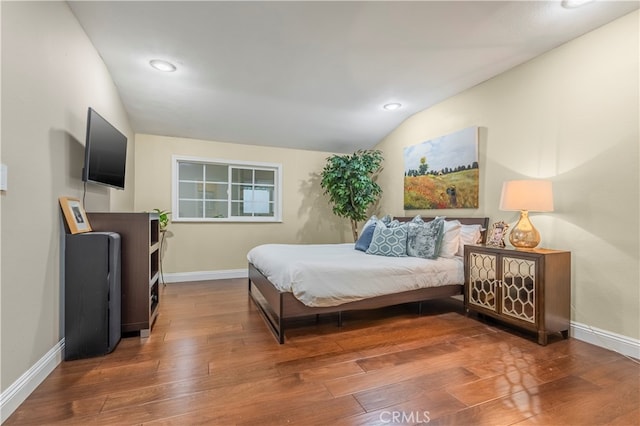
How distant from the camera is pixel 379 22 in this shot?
2209 millimetres

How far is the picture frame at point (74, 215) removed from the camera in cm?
192

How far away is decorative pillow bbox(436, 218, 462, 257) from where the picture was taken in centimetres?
298

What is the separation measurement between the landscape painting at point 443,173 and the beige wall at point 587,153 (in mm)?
257

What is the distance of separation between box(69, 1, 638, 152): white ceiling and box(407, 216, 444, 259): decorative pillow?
1.55 meters

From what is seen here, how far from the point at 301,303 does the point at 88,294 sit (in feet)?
4.77

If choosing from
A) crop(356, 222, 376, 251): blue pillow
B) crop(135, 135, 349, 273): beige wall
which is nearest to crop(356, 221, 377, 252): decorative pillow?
crop(356, 222, 376, 251): blue pillow

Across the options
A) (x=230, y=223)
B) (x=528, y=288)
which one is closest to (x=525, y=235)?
(x=528, y=288)

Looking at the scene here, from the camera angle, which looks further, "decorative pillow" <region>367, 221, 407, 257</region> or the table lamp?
"decorative pillow" <region>367, 221, 407, 257</region>

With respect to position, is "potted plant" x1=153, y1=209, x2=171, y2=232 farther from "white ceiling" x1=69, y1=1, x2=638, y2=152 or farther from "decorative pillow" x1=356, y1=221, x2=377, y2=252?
"decorative pillow" x1=356, y1=221, x2=377, y2=252

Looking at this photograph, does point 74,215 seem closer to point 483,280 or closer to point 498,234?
point 483,280

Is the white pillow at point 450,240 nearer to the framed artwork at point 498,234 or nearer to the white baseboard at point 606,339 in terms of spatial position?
the framed artwork at point 498,234

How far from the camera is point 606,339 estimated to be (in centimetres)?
215

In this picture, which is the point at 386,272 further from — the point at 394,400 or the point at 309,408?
the point at 309,408

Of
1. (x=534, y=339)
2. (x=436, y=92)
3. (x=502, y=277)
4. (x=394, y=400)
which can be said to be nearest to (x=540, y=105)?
(x=436, y=92)
